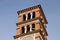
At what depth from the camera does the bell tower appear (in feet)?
181

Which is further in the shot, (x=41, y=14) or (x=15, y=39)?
(x=41, y=14)

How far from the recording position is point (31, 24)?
5781 cm

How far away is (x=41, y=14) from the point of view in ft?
200

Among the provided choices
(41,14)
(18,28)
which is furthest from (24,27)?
(41,14)

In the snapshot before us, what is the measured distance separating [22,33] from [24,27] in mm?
2002

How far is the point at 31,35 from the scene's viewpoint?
54875 millimetres

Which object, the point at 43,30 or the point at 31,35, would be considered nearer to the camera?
the point at 31,35

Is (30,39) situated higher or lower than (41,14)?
lower

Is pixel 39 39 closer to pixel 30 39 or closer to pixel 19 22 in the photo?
pixel 30 39

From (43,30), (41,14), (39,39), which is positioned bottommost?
(39,39)

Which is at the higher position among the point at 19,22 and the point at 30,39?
the point at 19,22

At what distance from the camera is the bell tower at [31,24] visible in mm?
55031

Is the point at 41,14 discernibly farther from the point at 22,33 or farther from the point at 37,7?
the point at 22,33

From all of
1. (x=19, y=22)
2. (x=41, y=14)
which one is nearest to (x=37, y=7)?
(x=41, y=14)
